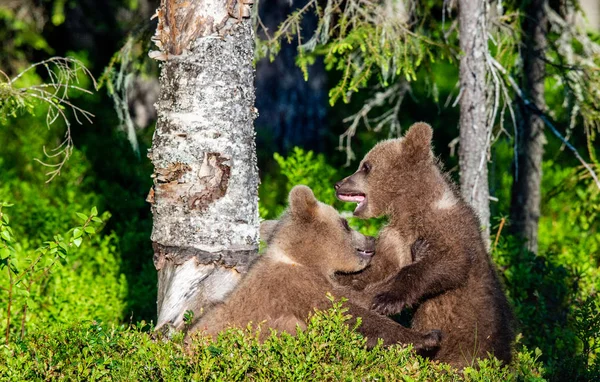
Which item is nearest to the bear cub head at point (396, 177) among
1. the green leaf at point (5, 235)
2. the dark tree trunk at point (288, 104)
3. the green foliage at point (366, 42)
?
the green foliage at point (366, 42)

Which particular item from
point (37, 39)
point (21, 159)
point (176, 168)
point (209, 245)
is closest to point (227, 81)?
point (176, 168)

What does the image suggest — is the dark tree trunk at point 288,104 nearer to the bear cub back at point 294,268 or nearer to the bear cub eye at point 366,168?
the bear cub eye at point 366,168

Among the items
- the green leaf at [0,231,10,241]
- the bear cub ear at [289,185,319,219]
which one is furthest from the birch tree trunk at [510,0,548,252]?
the green leaf at [0,231,10,241]

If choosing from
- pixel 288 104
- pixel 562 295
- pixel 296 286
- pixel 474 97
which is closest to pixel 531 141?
pixel 562 295

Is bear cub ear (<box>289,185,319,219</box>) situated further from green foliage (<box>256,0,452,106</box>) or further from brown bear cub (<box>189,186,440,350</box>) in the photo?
green foliage (<box>256,0,452,106</box>)

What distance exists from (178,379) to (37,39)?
9488 mm

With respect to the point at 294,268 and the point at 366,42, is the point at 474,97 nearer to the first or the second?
the point at 366,42

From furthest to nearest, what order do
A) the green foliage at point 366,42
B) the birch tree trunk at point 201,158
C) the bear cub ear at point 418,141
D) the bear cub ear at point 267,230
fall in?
the green foliage at point 366,42, the bear cub ear at point 418,141, the bear cub ear at point 267,230, the birch tree trunk at point 201,158

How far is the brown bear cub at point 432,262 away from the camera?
565 centimetres

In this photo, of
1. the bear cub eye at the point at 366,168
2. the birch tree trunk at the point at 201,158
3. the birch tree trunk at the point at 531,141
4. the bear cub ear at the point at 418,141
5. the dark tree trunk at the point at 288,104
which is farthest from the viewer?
the dark tree trunk at the point at 288,104

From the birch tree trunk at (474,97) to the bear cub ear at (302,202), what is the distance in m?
2.04

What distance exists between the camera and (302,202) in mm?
5656

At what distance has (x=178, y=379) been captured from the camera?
4.58m

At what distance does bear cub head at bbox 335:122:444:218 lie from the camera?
6.05m
